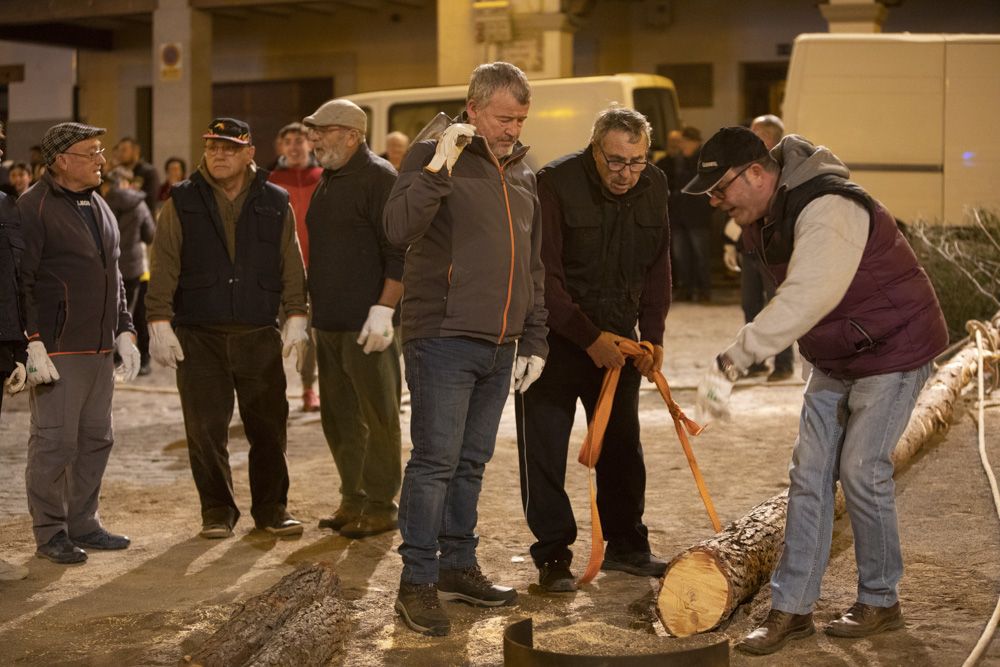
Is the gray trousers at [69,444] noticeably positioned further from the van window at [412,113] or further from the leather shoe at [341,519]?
the van window at [412,113]

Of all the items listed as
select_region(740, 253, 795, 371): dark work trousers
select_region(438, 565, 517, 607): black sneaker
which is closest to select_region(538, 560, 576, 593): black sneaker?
select_region(438, 565, 517, 607): black sneaker

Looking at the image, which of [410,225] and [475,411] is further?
[475,411]

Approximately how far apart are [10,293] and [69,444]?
0.70m

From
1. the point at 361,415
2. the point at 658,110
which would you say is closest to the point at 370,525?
the point at 361,415

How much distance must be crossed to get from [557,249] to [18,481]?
3.57 m

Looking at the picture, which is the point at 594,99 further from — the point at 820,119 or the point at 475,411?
the point at 475,411

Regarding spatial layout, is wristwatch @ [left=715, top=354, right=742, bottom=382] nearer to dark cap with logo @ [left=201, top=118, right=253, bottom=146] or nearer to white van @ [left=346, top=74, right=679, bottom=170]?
dark cap with logo @ [left=201, top=118, right=253, bottom=146]

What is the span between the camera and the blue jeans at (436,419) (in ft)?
15.3

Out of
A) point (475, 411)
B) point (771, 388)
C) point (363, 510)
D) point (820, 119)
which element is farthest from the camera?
point (820, 119)

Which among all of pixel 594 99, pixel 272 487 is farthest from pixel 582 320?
pixel 594 99

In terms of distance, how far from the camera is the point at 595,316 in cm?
523

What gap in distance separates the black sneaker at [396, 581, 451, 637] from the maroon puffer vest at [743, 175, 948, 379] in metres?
1.52

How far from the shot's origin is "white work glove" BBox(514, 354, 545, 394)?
16.2ft

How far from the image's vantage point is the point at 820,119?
12.5 meters
